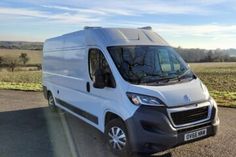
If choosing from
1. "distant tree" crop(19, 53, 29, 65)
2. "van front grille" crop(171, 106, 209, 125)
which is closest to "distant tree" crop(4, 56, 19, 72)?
"distant tree" crop(19, 53, 29, 65)

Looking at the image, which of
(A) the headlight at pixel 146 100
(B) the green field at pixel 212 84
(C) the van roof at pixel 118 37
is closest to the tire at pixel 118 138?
(A) the headlight at pixel 146 100

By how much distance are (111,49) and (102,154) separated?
2.03 m

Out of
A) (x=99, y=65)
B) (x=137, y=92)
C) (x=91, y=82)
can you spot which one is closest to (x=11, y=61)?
(x=91, y=82)

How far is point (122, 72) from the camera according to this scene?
5832 mm

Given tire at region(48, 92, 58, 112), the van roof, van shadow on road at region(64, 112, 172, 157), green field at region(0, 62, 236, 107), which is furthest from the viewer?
green field at region(0, 62, 236, 107)

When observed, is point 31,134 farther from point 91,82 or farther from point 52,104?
point 52,104

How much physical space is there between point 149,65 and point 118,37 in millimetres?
879

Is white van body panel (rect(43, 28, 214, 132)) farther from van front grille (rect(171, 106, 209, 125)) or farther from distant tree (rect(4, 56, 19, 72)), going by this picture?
distant tree (rect(4, 56, 19, 72))

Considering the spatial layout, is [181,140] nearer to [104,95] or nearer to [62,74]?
[104,95]

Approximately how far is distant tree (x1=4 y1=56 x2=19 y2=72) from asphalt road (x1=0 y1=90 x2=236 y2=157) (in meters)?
50.0

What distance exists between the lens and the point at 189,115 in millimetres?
5539

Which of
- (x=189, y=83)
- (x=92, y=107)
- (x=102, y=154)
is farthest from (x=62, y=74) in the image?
(x=189, y=83)

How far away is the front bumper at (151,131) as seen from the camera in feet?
17.1

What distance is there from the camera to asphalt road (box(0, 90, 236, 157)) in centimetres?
599
